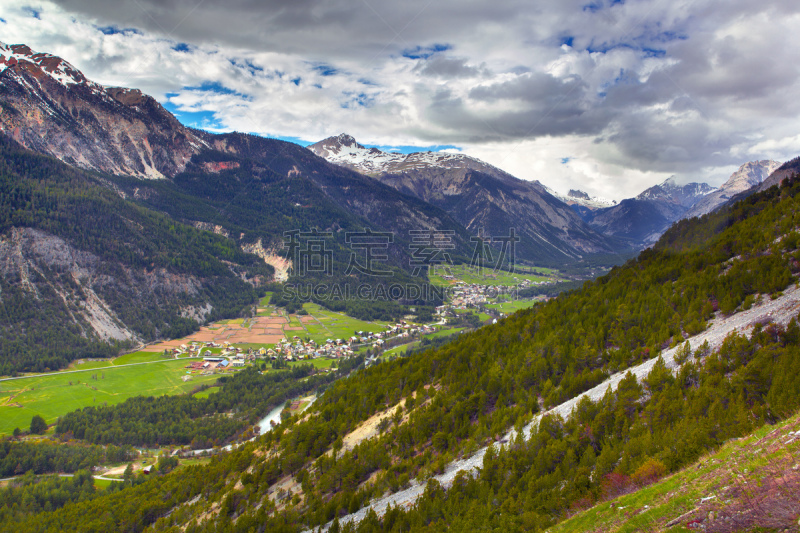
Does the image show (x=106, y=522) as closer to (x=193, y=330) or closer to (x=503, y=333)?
(x=503, y=333)

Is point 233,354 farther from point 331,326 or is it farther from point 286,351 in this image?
point 331,326

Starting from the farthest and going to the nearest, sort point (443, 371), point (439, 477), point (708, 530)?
point (443, 371), point (439, 477), point (708, 530)

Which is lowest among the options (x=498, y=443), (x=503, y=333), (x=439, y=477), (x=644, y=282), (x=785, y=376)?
(x=439, y=477)

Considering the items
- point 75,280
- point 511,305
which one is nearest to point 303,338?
point 75,280

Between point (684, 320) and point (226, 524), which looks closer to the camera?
point (684, 320)

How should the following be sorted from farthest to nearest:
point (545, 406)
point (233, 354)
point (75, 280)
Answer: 1. point (75, 280)
2. point (233, 354)
3. point (545, 406)

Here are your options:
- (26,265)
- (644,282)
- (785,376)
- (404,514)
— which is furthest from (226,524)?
(26,265)
